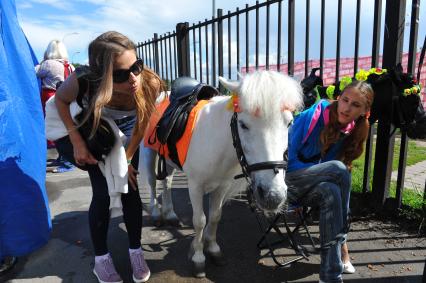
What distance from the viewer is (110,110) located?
2318mm

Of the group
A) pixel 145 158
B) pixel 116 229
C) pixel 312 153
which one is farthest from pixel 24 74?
pixel 312 153

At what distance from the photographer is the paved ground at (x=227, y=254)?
2529 mm

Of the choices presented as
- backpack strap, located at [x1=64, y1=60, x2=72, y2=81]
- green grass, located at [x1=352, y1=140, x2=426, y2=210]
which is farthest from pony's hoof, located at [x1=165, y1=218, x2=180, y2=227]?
backpack strap, located at [x1=64, y1=60, x2=72, y2=81]

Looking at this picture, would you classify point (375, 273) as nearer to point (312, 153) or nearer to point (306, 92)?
point (312, 153)

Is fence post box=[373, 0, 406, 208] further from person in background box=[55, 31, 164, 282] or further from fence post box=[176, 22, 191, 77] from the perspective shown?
fence post box=[176, 22, 191, 77]

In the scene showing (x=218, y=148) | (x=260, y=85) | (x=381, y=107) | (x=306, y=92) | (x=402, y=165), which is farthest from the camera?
(x=402, y=165)

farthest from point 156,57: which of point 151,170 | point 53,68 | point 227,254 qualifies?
point 227,254

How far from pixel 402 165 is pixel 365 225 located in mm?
682

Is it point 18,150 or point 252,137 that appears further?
point 18,150

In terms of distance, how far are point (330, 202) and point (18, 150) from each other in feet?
7.52

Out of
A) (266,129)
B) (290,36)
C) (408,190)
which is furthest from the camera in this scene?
(290,36)

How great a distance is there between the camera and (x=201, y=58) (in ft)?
19.3

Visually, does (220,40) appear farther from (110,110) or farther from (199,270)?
(199,270)

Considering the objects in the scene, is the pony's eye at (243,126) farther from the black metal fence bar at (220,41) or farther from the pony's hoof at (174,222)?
the black metal fence bar at (220,41)
